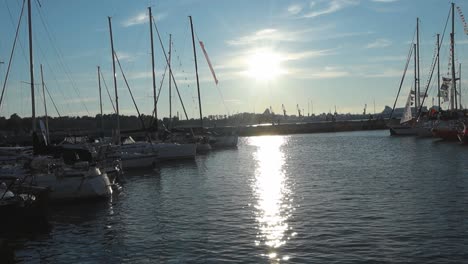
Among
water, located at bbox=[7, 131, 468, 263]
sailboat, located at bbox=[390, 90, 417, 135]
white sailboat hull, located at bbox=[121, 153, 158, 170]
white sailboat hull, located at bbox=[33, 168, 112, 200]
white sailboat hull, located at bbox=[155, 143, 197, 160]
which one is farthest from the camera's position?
sailboat, located at bbox=[390, 90, 417, 135]

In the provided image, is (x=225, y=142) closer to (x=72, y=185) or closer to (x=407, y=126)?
(x=407, y=126)

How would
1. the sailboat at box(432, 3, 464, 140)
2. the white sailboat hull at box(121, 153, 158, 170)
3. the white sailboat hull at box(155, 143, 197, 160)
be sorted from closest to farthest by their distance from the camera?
the white sailboat hull at box(121, 153, 158, 170) < the white sailboat hull at box(155, 143, 197, 160) < the sailboat at box(432, 3, 464, 140)

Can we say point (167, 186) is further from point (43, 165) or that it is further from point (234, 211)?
point (234, 211)

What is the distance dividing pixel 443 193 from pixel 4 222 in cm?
2015

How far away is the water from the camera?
52.9 ft

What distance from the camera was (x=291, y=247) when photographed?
659 inches

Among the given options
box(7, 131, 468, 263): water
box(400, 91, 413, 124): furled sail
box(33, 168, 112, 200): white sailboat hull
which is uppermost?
box(400, 91, 413, 124): furled sail

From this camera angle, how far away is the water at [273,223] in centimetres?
1612

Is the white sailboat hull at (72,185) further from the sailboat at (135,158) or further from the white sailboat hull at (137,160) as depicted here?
the white sailboat hull at (137,160)

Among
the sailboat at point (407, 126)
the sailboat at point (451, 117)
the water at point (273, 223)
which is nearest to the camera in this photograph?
the water at point (273, 223)

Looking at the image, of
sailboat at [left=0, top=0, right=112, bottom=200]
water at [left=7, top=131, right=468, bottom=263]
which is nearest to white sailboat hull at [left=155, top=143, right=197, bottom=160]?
water at [left=7, top=131, right=468, bottom=263]

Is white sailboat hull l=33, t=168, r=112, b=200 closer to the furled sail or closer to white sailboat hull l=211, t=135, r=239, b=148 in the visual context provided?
white sailboat hull l=211, t=135, r=239, b=148

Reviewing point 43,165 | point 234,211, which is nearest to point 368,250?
point 234,211

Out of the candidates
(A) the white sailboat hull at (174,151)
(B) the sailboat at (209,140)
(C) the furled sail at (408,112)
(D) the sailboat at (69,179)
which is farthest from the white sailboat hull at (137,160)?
(C) the furled sail at (408,112)
